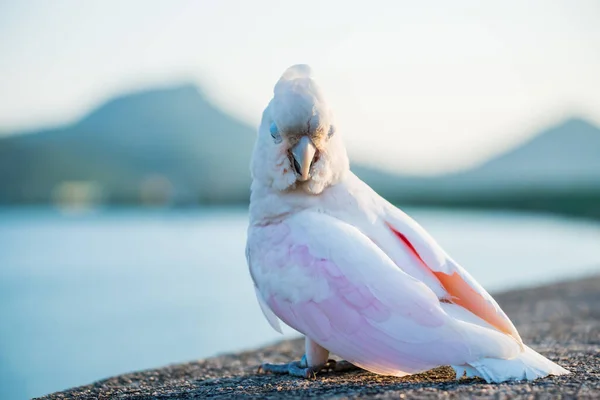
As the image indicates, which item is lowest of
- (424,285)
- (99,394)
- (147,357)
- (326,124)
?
(147,357)

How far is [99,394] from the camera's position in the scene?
392 centimetres

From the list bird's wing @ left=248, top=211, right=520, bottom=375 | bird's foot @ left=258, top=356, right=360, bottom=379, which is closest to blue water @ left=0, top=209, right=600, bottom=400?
bird's foot @ left=258, top=356, right=360, bottom=379

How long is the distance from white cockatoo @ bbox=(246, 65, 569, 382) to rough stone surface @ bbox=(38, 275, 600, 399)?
5.0 inches

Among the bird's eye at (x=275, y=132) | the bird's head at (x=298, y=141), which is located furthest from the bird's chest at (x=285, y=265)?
the bird's eye at (x=275, y=132)

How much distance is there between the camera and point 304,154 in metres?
3.53

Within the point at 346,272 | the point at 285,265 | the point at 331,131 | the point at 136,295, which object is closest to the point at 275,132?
the point at 331,131

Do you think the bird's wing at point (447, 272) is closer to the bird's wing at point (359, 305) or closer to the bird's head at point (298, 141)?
the bird's wing at point (359, 305)

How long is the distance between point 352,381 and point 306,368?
455mm

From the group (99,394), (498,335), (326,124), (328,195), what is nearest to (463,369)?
(498,335)

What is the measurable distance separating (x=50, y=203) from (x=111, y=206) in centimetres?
501

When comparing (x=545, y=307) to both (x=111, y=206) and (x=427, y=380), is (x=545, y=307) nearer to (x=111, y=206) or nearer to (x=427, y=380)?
(x=427, y=380)

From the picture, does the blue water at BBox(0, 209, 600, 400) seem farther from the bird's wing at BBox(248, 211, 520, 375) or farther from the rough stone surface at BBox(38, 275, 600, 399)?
the bird's wing at BBox(248, 211, 520, 375)

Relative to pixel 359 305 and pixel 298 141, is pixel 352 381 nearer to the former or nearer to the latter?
pixel 359 305

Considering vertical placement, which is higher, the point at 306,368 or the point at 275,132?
the point at 275,132
